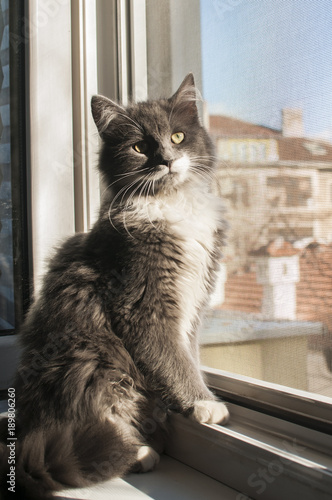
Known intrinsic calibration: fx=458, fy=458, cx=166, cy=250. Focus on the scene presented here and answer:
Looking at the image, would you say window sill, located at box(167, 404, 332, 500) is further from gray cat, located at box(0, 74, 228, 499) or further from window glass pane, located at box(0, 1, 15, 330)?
window glass pane, located at box(0, 1, 15, 330)

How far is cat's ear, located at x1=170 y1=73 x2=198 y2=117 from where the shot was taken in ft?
4.37

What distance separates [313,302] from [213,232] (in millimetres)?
407

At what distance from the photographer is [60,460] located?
0.93 metres

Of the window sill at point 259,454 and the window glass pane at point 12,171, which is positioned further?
the window glass pane at point 12,171

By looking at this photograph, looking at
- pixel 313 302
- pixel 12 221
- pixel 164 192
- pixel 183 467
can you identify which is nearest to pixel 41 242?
pixel 12 221

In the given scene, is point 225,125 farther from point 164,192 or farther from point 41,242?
point 41,242

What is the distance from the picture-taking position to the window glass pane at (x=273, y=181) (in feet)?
3.26

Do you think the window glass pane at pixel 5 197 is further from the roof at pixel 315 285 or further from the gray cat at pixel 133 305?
the roof at pixel 315 285

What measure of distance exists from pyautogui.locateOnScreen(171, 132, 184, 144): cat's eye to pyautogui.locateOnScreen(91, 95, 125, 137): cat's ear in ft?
0.59

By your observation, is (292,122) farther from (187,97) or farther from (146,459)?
(146,459)

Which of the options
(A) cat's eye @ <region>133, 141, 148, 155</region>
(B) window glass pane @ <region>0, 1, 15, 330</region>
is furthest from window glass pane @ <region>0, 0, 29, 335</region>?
(A) cat's eye @ <region>133, 141, 148, 155</region>

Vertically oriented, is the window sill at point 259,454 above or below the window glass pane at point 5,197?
below

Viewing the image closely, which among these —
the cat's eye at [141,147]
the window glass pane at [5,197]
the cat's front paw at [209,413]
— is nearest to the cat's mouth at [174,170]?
the cat's eye at [141,147]

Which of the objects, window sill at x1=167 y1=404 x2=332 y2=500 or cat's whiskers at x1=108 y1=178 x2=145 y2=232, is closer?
window sill at x1=167 y1=404 x2=332 y2=500
